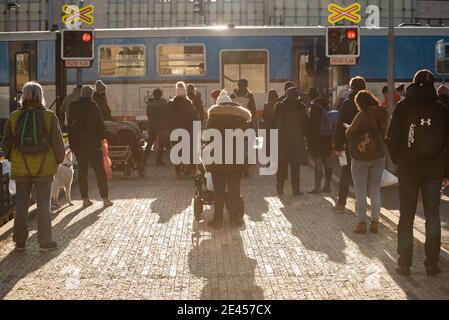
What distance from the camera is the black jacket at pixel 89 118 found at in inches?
521

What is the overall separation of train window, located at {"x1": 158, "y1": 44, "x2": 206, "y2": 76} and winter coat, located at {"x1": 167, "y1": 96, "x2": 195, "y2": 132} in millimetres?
7333

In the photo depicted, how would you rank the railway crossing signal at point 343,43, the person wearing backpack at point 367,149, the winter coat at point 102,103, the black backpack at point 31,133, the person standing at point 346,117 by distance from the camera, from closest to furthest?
the black backpack at point 31,133, the person wearing backpack at point 367,149, the person standing at point 346,117, the railway crossing signal at point 343,43, the winter coat at point 102,103

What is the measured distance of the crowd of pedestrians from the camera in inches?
327

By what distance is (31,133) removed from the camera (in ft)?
31.7

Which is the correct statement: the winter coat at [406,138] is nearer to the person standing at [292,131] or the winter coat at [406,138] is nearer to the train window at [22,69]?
the person standing at [292,131]

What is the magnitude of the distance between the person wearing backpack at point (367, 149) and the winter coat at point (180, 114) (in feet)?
22.3

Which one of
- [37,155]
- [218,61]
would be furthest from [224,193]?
[218,61]

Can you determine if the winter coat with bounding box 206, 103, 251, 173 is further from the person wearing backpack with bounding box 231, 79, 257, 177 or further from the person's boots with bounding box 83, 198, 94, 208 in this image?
the person wearing backpack with bounding box 231, 79, 257, 177

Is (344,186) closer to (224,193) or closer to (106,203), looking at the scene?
(224,193)

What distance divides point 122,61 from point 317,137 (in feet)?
36.9

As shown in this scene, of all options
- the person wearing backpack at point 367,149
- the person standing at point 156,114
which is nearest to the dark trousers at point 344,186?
the person wearing backpack at point 367,149

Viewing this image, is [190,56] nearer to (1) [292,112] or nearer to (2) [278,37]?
(2) [278,37]

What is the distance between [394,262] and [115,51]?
1716 centimetres

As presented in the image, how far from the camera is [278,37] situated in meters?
24.7
